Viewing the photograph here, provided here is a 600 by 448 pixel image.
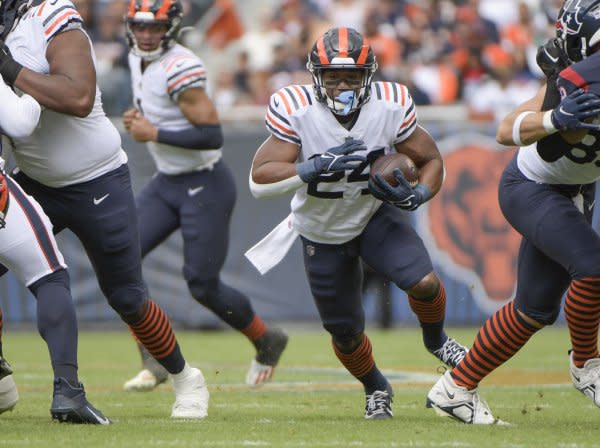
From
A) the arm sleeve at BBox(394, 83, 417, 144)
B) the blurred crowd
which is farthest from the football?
the blurred crowd

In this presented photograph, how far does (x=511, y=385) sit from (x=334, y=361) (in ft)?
5.85

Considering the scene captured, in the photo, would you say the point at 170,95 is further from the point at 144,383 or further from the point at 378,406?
the point at 378,406

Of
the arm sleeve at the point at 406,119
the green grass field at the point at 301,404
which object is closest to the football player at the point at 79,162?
the green grass field at the point at 301,404

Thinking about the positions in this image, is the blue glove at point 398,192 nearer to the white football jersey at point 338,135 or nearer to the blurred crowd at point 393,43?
the white football jersey at point 338,135

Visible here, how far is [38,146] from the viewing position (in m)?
5.12

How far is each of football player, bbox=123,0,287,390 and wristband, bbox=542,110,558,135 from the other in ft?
8.91

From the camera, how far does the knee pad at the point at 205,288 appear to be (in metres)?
6.96

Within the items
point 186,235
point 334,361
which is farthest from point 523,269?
point 334,361

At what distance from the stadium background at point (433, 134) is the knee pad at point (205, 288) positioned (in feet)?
10.0

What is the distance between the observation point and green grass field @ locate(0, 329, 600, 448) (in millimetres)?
4605

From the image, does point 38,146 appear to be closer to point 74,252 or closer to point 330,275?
point 330,275

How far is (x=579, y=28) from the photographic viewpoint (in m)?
4.70

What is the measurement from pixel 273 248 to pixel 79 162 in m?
1.13

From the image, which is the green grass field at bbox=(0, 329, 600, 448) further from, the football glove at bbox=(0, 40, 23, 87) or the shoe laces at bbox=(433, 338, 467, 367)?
the football glove at bbox=(0, 40, 23, 87)
